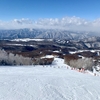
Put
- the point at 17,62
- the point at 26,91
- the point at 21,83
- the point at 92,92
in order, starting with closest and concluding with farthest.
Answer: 1. the point at 26,91
2. the point at 92,92
3. the point at 21,83
4. the point at 17,62

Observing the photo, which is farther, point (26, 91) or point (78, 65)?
point (78, 65)

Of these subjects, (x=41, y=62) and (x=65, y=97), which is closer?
(x=65, y=97)

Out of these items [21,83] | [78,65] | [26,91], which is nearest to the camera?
[26,91]

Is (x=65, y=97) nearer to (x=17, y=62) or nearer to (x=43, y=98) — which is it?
(x=43, y=98)

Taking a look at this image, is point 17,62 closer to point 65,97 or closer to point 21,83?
point 21,83

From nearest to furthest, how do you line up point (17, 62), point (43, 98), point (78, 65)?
point (43, 98) < point (17, 62) < point (78, 65)

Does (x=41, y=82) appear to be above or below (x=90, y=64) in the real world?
above

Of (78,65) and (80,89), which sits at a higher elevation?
(80,89)

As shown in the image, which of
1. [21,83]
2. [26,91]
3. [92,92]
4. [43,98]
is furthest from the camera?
[21,83]

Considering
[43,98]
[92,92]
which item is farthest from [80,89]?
[43,98]

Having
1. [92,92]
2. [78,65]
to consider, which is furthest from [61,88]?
[78,65]
